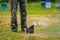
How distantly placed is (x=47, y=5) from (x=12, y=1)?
68.8 feet

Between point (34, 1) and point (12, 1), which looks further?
point (34, 1)

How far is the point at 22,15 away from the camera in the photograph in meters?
11.0

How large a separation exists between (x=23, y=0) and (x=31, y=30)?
118 centimetres

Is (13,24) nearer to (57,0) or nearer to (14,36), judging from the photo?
(14,36)

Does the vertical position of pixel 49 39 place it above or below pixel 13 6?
below

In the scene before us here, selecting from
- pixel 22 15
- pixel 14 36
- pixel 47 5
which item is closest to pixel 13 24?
pixel 22 15

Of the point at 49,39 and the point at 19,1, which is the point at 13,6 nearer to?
the point at 19,1

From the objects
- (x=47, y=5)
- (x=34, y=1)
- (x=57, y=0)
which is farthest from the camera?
(x=34, y=1)

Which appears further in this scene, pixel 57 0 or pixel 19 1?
pixel 57 0

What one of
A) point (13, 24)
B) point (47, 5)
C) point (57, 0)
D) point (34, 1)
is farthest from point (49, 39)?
point (34, 1)

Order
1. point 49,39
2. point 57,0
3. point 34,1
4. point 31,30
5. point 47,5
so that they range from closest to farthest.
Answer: point 49,39
point 31,30
point 47,5
point 57,0
point 34,1

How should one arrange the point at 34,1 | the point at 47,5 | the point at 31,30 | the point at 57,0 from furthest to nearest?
1. the point at 34,1
2. the point at 57,0
3. the point at 47,5
4. the point at 31,30

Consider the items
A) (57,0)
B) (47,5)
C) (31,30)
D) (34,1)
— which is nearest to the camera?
(31,30)

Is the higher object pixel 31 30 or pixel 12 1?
pixel 12 1
